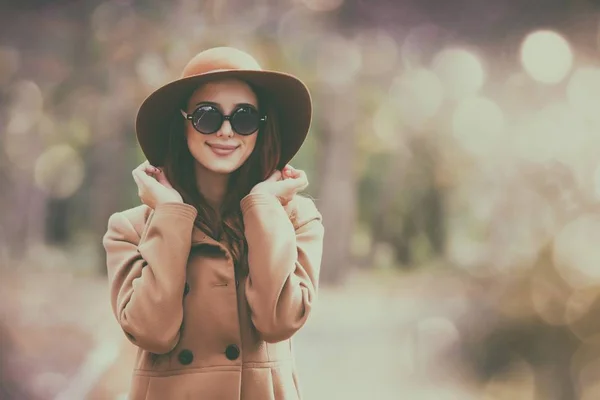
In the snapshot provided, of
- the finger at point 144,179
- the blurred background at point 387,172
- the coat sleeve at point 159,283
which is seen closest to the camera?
the coat sleeve at point 159,283

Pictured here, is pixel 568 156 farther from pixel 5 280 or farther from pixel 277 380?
pixel 5 280

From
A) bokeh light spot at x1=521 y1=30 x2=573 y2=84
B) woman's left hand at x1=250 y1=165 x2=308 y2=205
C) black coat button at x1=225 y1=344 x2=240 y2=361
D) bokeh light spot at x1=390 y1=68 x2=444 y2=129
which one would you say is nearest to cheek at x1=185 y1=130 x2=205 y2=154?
woman's left hand at x1=250 y1=165 x2=308 y2=205

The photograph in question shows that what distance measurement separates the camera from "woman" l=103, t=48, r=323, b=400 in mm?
1381

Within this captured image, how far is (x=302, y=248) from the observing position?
1505 millimetres

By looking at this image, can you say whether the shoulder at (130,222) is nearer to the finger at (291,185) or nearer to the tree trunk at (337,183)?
the finger at (291,185)

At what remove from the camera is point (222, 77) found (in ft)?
4.86

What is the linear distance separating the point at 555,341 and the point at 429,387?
0.48 m

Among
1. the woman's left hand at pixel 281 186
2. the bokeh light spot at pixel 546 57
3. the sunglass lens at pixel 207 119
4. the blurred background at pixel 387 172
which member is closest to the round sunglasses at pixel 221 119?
the sunglass lens at pixel 207 119

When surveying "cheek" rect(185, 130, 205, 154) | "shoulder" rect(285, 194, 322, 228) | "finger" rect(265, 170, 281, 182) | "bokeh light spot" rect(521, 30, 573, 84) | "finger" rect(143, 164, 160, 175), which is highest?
"bokeh light spot" rect(521, 30, 573, 84)

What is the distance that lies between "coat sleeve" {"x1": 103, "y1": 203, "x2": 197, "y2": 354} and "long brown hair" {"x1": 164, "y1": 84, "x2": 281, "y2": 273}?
0.09 m

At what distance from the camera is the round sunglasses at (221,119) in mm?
1470

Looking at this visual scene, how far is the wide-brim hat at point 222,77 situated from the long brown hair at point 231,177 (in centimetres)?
3

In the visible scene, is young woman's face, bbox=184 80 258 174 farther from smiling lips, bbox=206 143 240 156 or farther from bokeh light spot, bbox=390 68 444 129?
bokeh light spot, bbox=390 68 444 129

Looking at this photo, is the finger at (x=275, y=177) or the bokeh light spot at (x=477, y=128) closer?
the finger at (x=275, y=177)
